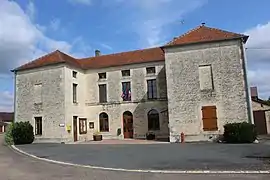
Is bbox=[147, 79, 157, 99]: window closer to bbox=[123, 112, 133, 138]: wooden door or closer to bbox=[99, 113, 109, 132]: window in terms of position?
bbox=[123, 112, 133, 138]: wooden door

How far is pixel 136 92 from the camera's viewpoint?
29.0 metres

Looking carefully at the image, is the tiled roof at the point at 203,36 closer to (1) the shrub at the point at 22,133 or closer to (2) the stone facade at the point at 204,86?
(2) the stone facade at the point at 204,86

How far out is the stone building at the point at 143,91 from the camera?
75.1 ft

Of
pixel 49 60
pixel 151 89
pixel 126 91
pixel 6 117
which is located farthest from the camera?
pixel 6 117

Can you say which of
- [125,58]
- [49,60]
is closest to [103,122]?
[125,58]

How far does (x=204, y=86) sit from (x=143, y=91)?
7.21m

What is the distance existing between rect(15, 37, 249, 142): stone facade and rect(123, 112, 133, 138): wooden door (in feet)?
1.34

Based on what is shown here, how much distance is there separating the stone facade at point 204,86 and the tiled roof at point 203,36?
0.42m

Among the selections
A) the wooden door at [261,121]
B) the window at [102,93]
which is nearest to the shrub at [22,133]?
the window at [102,93]

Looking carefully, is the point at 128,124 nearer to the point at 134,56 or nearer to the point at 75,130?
the point at 75,130

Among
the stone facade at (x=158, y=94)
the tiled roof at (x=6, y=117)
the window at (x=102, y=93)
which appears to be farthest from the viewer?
the tiled roof at (x=6, y=117)

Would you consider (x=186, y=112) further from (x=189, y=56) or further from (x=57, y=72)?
(x=57, y=72)

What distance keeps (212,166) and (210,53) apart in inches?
582

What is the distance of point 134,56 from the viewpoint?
30.8 metres
